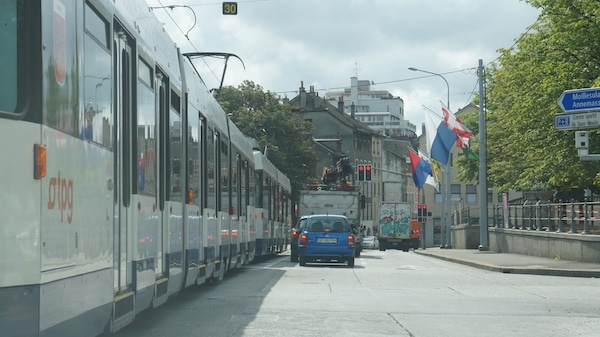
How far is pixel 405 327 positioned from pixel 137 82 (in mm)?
4584

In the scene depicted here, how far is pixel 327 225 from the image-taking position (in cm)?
3083

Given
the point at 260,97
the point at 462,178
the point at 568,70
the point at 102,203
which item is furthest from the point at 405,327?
the point at 260,97

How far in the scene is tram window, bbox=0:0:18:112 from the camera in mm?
5645

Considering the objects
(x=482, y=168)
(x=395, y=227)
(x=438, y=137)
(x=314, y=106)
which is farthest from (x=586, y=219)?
(x=314, y=106)

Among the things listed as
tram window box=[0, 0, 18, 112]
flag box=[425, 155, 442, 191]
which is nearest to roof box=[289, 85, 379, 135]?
flag box=[425, 155, 442, 191]

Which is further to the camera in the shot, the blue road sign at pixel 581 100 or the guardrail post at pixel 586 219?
the guardrail post at pixel 586 219

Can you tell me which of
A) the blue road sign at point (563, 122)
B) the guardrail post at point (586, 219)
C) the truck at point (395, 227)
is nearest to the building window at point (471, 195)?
the truck at point (395, 227)

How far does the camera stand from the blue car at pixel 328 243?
99.2 ft

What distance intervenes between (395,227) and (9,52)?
228 ft

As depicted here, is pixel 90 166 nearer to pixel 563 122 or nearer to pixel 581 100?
pixel 581 100

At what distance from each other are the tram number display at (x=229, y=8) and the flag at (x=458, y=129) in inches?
933

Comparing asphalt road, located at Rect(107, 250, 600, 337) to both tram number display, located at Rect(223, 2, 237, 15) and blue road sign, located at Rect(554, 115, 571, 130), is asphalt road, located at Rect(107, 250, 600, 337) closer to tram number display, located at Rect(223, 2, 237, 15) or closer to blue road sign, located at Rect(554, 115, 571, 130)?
blue road sign, located at Rect(554, 115, 571, 130)

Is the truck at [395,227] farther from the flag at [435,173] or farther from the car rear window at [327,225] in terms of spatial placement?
the car rear window at [327,225]

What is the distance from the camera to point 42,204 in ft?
19.2
